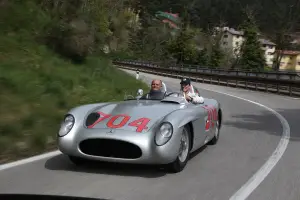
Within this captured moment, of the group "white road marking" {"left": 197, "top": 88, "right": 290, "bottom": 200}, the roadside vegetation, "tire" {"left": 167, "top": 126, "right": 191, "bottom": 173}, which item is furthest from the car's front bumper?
the roadside vegetation

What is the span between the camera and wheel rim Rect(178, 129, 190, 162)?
6.08 m

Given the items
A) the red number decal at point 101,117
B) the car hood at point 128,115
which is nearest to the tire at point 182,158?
the car hood at point 128,115

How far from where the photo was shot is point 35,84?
38.7 ft

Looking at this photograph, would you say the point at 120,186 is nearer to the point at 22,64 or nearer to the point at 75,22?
the point at 22,64

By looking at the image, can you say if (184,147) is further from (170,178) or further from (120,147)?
(120,147)

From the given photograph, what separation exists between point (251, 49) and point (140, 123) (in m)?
63.3

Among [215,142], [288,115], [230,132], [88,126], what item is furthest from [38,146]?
[288,115]

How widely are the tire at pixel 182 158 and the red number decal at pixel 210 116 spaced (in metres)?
1.16

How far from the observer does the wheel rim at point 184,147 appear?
6.08m

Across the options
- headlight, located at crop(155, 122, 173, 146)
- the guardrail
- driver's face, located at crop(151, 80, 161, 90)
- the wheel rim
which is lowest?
the guardrail

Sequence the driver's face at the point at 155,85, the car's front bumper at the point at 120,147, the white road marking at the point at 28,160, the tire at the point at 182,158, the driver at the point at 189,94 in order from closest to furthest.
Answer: the car's front bumper at the point at 120,147 → the tire at the point at 182,158 → the white road marking at the point at 28,160 → the driver's face at the point at 155,85 → the driver at the point at 189,94

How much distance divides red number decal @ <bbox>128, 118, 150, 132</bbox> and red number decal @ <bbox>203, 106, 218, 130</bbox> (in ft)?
6.03

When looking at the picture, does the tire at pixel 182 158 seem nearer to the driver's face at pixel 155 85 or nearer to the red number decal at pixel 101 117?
the red number decal at pixel 101 117

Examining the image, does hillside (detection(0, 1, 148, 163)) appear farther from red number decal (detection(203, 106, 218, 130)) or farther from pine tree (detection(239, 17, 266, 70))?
pine tree (detection(239, 17, 266, 70))
